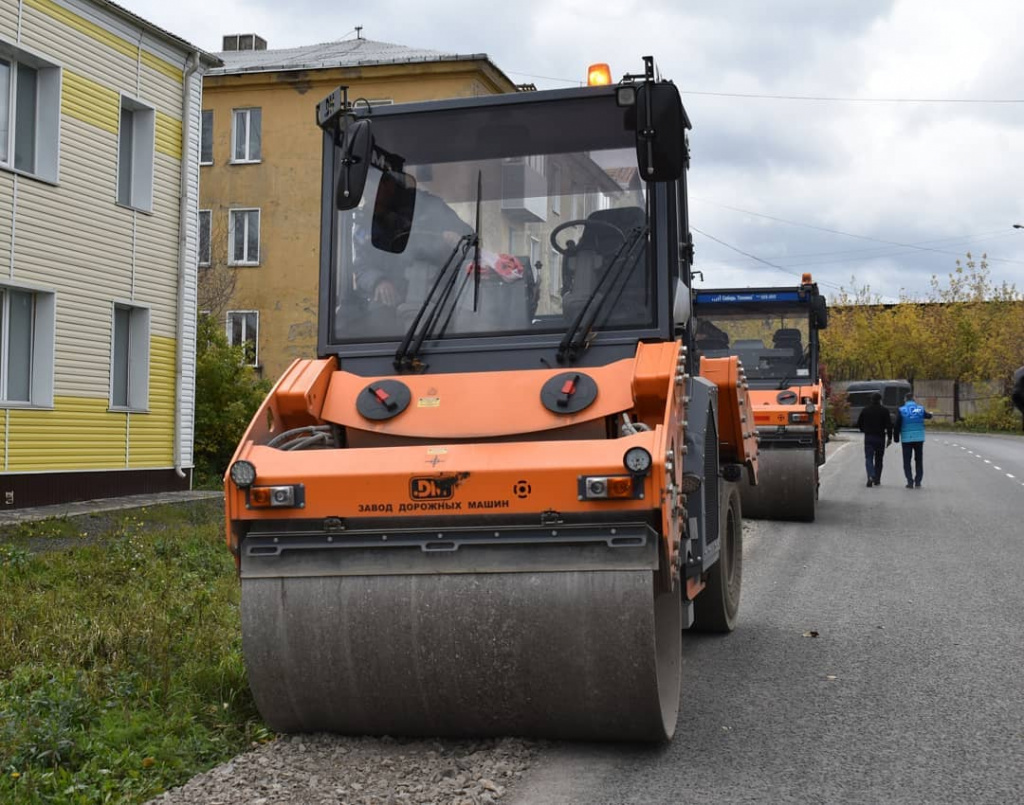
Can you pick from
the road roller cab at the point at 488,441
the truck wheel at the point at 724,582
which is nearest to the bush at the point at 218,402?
the truck wheel at the point at 724,582

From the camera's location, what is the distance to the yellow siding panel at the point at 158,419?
19141mm

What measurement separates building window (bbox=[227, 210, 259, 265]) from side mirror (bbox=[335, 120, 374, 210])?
30.9 m

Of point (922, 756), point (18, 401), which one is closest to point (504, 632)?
point (922, 756)

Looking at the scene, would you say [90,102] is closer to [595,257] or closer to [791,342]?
[791,342]

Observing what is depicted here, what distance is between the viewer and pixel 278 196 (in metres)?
36.3

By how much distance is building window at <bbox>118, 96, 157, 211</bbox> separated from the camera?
19328mm

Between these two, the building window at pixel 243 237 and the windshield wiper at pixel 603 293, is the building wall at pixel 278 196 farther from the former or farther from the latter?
the windshield wiper at pixel 603 293

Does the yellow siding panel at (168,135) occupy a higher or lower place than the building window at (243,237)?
lower

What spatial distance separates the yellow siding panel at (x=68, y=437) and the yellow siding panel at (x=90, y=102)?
3809mm

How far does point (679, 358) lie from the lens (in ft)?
18.7

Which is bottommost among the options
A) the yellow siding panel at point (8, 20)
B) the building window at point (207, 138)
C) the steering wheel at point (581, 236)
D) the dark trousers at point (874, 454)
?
the dark trousers at point (874, 454)

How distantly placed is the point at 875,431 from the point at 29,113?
14.7 metres

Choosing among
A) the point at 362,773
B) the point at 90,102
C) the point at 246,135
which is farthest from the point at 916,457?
the point at 246,135

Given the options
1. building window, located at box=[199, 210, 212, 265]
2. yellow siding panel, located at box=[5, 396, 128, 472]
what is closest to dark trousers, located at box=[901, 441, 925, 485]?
yellow siding panel, located at box=[5, 396, 128, 472]
